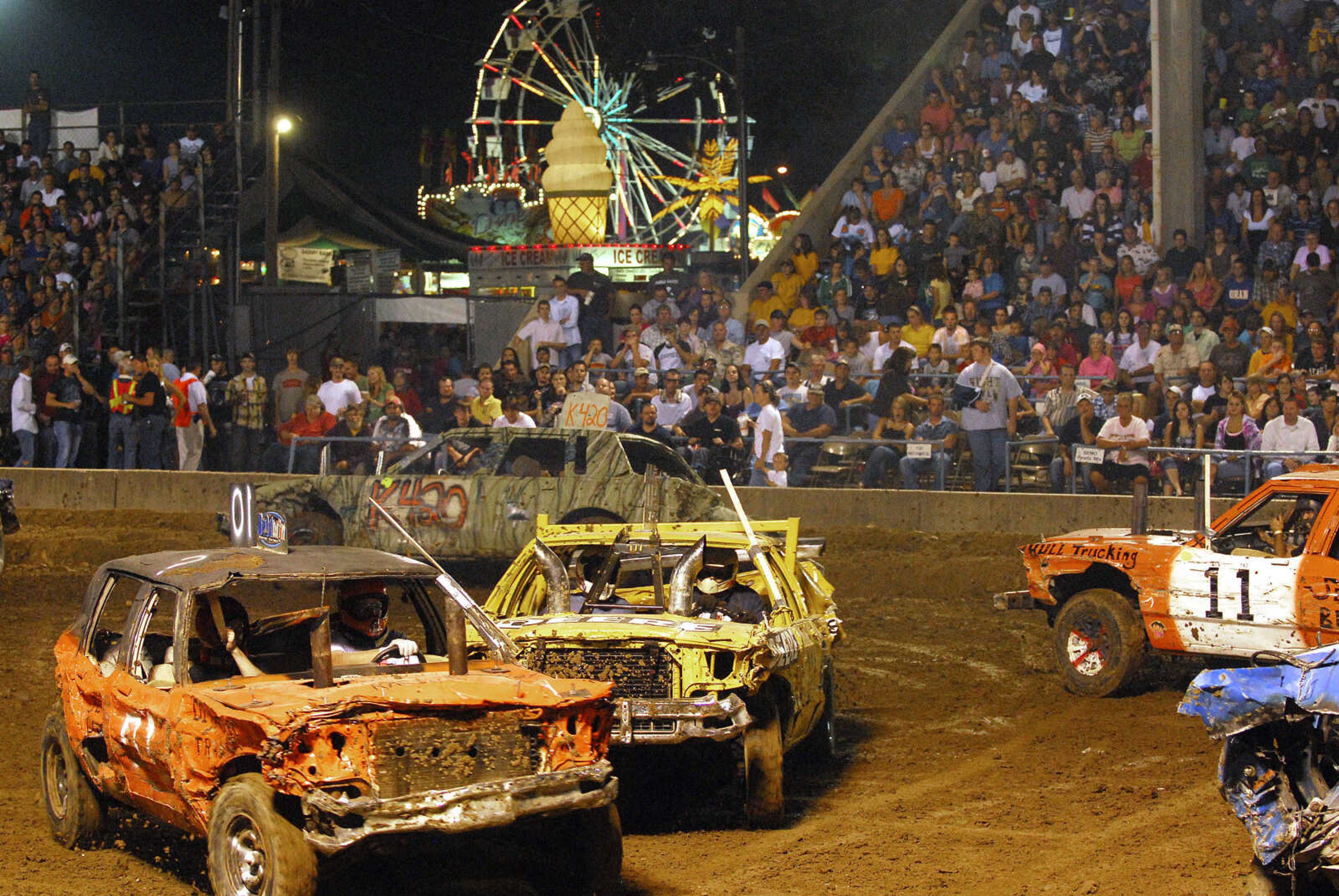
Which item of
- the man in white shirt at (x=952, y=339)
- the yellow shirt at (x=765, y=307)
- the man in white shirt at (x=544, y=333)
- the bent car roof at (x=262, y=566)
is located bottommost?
the bent car roof at (x=262, y=566)

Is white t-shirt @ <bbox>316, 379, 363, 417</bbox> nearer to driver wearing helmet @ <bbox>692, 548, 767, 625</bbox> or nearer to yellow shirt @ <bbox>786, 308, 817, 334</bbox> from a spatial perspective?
yellow shirt @ <bbox>786, 308, 817, 334</bbox>

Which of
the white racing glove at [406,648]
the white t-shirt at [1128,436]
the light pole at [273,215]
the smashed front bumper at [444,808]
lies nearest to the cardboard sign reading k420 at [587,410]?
the white t-shirt at [1128,436]

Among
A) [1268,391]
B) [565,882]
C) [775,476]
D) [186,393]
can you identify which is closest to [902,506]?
[775,476]

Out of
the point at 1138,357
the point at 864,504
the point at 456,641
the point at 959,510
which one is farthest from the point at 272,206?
the point at 456,641

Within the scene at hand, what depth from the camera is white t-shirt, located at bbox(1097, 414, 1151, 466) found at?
1571 centimetres

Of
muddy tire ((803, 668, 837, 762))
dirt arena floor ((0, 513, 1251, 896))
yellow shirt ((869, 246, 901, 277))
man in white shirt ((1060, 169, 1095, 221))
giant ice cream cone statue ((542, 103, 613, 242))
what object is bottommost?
dirt arena floor ((0, 513, 1251, 896))

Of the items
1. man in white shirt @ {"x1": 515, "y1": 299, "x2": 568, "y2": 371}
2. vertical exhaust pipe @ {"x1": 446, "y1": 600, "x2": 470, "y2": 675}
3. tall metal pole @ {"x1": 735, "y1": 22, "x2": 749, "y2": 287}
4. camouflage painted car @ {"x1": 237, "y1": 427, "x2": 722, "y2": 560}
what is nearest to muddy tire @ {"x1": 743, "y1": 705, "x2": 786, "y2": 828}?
vertical exhaust pipe @ {"x1": 446, "y1": 600, "x2": 470, "y2": 675}

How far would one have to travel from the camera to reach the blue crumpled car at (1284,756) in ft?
17.3

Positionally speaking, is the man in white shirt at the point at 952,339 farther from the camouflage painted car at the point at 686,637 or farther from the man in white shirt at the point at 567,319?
the camouflage painted car at the point at 686,637

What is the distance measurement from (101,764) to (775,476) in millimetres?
10917

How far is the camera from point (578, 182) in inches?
1085

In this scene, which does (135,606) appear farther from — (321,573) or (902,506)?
(902,506)

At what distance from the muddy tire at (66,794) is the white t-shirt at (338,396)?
1085 cm

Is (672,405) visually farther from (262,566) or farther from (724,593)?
(262,566)
